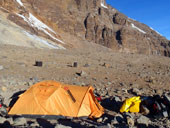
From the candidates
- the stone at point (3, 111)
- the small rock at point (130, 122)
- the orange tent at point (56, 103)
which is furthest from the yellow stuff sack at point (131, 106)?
the stone at point (3, 111)

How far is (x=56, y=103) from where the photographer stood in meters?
6.34

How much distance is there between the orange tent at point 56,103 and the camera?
6.17m

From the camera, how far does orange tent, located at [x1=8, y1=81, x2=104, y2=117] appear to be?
617 centimetres

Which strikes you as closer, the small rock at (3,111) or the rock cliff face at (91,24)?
the small rock at (3,111)

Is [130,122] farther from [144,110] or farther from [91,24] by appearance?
[91,24]

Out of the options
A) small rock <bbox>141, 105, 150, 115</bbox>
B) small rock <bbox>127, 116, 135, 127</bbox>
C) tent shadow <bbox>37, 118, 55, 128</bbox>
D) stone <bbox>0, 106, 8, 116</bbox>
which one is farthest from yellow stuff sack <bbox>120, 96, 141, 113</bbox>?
stone <bbox>0, 106, 8, 116</bbox>

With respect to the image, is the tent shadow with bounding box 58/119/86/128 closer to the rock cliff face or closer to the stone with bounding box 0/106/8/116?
the stone with bounding box 0/106/8/116

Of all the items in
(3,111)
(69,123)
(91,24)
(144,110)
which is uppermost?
(91,24)

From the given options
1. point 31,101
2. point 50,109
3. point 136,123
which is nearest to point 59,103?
point 50,109

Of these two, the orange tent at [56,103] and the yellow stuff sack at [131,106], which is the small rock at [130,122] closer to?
the yellow stuff sack at [131,106]

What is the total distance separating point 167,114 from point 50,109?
365 centimetres

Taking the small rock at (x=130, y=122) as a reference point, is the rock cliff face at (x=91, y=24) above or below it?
above

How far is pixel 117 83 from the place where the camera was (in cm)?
Answer: 1084

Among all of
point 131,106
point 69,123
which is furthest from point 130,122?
point 69,123
